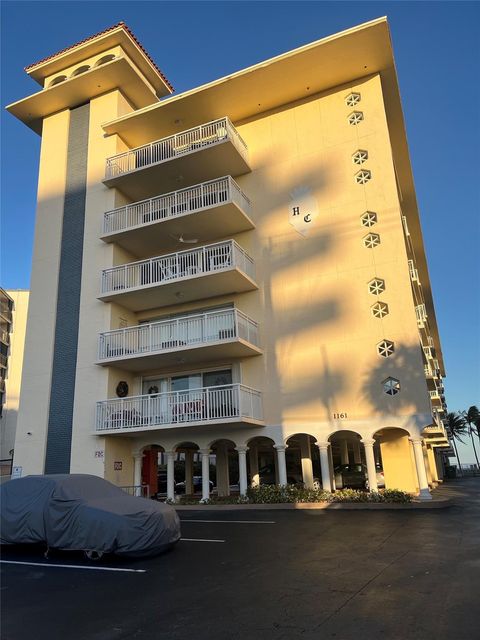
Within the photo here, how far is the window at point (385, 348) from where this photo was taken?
16.3 m

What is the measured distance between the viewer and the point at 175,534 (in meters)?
8.93

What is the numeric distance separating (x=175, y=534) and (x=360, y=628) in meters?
4.99

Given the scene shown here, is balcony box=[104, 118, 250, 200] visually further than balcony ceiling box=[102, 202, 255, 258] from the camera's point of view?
Yes

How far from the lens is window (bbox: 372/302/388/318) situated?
16.7 meters

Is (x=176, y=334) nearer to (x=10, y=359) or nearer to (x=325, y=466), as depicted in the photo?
(x=325, y=466)

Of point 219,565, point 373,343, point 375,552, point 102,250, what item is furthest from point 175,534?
point 102,250

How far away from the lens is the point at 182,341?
18406 mm

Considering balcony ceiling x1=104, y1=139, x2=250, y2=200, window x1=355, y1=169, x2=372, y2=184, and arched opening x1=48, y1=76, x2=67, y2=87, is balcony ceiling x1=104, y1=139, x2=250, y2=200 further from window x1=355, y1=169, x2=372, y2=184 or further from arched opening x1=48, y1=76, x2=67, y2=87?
arched opening x1=48, y1=76, x2=67, y2=87

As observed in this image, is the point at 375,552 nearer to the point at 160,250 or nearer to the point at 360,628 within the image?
the point at 360,628

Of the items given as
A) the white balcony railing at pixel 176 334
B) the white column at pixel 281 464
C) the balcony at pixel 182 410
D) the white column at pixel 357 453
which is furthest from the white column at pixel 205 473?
the white column at pixel 357 453

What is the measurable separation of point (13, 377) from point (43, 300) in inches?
1552

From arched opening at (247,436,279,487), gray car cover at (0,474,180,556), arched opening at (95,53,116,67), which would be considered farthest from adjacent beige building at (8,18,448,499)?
gray car cover at (0,474,180,556)

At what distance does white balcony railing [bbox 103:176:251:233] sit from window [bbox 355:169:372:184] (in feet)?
15.1

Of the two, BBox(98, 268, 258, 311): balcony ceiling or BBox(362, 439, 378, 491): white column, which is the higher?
BBox(98, 268, 258, 311): balcony ceiling
